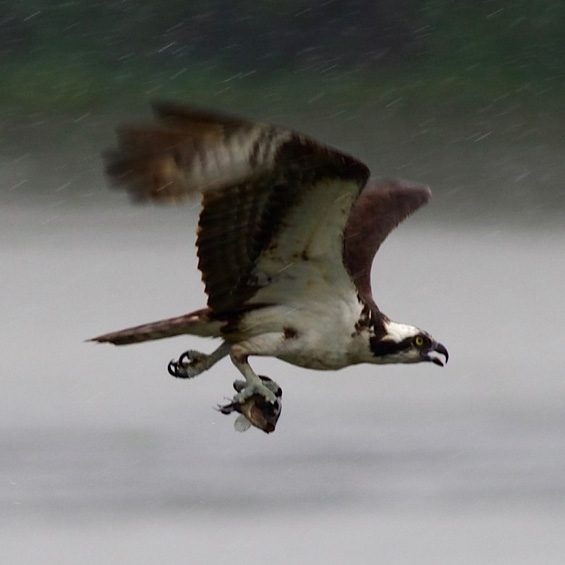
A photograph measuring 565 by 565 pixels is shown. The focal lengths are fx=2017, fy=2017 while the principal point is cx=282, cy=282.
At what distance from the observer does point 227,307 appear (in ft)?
29.4

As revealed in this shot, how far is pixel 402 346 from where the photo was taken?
915 cm

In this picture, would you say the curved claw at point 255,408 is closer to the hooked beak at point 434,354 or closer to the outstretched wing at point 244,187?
the outstretched wing at point 244,187

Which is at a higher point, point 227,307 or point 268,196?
point 268,196

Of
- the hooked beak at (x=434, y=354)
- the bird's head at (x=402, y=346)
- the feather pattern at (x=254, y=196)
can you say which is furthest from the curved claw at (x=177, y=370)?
the hooked beak at (x=434, y=354)

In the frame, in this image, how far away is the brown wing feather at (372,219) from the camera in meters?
9.50

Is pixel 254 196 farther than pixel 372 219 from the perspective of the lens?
No

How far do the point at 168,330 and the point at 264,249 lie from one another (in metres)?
0.55

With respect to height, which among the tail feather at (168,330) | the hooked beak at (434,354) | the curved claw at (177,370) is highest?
the tail feather at (168,330)

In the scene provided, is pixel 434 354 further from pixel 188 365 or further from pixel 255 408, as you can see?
pixel 188 365

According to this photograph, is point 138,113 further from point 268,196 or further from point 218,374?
point 268,196

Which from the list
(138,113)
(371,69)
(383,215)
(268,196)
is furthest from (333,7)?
(268,196)

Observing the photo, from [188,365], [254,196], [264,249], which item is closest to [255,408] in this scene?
[188,365]

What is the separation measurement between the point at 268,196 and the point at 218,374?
33.4 feet

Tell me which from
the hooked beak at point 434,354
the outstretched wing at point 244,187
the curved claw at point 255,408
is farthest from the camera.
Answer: the hooked beak at point 434,354
